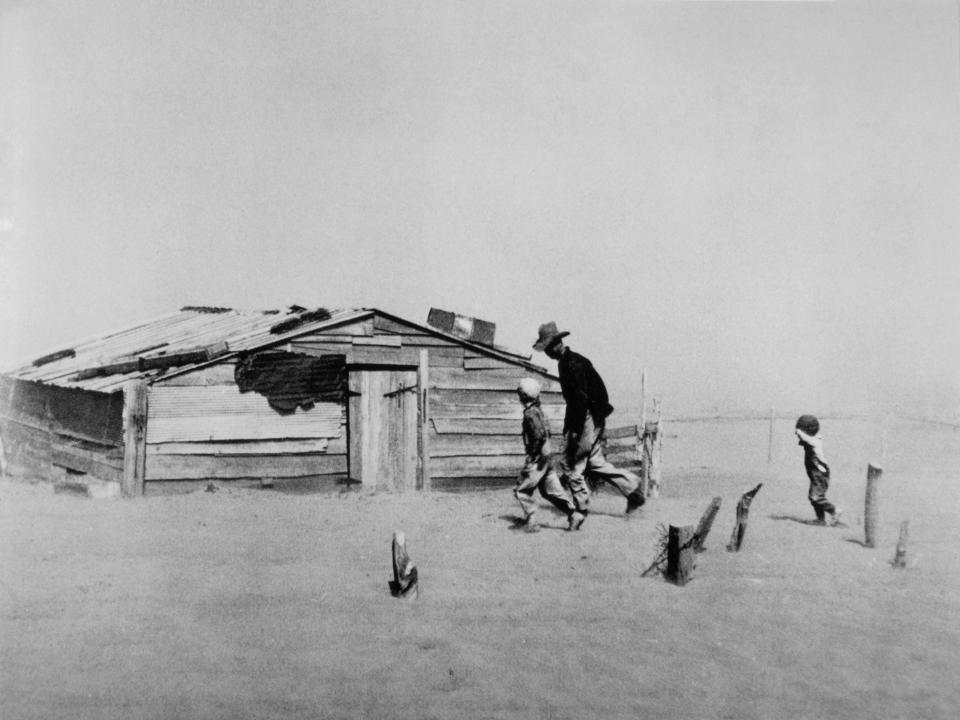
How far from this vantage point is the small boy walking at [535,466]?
8.96 m

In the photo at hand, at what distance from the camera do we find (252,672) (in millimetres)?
5156

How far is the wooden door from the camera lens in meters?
12.9

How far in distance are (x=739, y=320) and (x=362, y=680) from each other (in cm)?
6922

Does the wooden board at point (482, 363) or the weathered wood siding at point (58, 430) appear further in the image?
the wooden board at point (482, 363)

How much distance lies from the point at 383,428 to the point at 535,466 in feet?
14.8

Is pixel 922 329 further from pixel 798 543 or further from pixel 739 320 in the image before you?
pixel 798 543

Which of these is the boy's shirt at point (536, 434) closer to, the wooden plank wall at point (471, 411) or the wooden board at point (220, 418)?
the wooden plank wall at point (471, 411)

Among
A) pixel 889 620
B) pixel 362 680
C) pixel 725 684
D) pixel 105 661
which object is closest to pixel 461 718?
pixel 362 680

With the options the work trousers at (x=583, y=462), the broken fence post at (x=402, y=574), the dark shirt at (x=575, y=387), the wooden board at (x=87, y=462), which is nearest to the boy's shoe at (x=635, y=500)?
the work trousers at (x=583, y=462)

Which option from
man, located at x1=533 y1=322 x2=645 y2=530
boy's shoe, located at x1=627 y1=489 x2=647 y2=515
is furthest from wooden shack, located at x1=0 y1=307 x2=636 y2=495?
man, located at x1=533 y1=322 x2=645 y2=530

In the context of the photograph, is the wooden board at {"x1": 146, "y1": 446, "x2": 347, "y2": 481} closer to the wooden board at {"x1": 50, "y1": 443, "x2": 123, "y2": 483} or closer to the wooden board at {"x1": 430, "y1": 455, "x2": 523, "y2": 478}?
the wooden board at {"x1": 50, "y1": 443, "x2": 123, "y2": 483}

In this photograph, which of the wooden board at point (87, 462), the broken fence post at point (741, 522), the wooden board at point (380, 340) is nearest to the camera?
the broken fence post at point (741, 522)

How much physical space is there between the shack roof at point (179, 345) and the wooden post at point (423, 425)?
0.69 metres

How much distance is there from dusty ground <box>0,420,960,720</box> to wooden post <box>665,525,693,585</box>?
127 millimetres
